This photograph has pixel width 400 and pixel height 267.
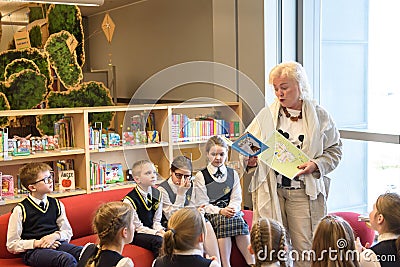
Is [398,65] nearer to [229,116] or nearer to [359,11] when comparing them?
[359,11]

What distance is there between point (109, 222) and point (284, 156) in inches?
38.6

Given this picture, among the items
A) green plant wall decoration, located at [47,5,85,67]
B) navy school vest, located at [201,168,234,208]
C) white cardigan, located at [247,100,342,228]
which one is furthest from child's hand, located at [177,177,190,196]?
green plant wall decoration, located at [47,5,85,67]

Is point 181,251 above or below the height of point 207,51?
below

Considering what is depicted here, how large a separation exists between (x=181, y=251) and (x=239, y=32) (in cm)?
333

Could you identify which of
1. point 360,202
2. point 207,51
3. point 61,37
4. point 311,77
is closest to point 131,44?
point 207,51

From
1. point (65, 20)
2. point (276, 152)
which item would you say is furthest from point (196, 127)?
point (276, 152)

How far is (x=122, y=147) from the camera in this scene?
4582 millimetres

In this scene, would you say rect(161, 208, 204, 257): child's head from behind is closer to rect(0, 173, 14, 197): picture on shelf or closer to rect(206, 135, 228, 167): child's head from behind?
rect(206, 135, 228, 167): child's head from behind

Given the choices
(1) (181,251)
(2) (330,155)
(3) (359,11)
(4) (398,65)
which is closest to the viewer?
(1) (181,251)

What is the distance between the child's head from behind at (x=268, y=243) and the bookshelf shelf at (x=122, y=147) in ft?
5.37

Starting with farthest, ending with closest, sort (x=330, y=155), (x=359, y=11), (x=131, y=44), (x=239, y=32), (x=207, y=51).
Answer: (x=131, y=44) → (x=207, y=51) → (x=239, y=32) → (x=359, y=11) → (x=330, y=155)

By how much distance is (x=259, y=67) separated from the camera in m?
5.05

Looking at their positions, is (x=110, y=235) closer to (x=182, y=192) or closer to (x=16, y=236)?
(x=182, y=192)

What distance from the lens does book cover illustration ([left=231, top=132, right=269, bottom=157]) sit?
2.78 metres
